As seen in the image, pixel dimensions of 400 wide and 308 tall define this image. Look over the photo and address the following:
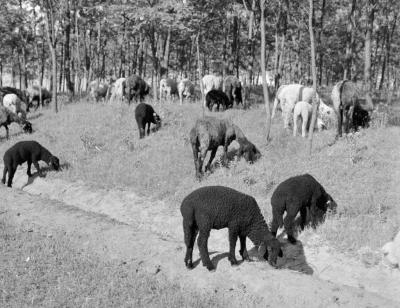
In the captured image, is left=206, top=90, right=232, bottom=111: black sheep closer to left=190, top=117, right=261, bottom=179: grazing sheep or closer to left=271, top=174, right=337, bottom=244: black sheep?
left=190, top=117, right=261, bottom=179: grazing sheep

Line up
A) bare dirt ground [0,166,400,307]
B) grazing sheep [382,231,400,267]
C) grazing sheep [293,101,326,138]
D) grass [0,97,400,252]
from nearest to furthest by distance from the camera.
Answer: bare dirt ground [0,166,400,307]
grazing sheep [382,231,400,267]
grass [0,97,400,252]
grazing sheep [293,101,326,138]

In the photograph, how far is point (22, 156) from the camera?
52.0 ft

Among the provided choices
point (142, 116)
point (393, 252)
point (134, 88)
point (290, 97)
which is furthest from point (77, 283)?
point (134, 88)

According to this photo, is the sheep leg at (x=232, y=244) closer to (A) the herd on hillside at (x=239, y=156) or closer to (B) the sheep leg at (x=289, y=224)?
(A) the herd on hillside at (x=239, y=156)

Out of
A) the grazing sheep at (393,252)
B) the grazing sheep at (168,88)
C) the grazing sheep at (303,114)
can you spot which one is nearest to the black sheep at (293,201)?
the grazing sheep at (393,252)

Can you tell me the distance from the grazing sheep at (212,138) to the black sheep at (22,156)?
18.8 ft

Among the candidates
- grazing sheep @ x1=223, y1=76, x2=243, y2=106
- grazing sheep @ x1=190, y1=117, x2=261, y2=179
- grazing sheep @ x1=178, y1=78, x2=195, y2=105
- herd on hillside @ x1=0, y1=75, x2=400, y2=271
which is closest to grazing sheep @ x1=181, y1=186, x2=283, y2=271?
herd on hillside @ x1=0, y1=75, x2=400, y2=271

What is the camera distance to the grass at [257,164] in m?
11.2

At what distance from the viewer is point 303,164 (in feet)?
47.6

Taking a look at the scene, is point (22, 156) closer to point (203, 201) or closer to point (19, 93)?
point (203, 201)

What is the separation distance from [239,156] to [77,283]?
870 cm

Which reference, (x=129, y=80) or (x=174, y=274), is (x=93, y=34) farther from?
(x=174, y=274)

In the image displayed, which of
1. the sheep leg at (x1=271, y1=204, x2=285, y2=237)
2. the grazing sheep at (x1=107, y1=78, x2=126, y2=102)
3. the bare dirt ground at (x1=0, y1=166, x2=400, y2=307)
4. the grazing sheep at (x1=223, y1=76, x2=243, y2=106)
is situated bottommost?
the bare dirt ground at (x1=0, y1=166, x2=400, y2=307)

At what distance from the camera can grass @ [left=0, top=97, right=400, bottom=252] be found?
11.2m
